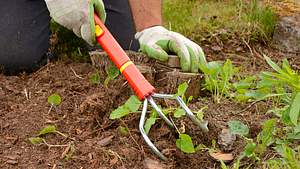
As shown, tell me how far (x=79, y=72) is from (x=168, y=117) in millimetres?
679

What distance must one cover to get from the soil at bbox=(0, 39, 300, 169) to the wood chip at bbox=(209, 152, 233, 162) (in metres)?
0.02

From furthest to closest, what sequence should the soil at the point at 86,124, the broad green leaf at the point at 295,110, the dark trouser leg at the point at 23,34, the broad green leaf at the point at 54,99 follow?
the dark trouser leg at the point at 23,34
the broad green leaf at the point at 54,99
the soil at the point at 86,124
the broad green leaf at the point at 295,110

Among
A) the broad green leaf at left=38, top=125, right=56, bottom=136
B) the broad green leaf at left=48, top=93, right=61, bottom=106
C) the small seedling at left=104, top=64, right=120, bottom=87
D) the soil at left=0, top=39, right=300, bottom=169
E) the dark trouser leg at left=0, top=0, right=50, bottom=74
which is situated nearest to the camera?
the soil at left=0, top=39, right=300, bottom=169

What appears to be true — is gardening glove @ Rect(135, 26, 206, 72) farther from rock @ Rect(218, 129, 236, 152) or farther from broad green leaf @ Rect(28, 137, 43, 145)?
broad green leaf @ Rect(28, 137, 43, 145)

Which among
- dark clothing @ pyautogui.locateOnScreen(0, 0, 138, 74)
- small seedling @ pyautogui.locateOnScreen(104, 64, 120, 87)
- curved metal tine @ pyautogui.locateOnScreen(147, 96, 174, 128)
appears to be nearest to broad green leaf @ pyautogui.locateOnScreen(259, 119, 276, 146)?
curved metal tine @ pyautogui.locateOnScreen(147, 96, 174, 128)

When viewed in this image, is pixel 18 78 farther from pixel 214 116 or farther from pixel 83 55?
pixel 214 116

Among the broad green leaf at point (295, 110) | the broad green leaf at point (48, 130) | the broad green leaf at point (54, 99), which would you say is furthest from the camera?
the broad green leaf at point (54, 99)

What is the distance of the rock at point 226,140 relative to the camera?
6.58 ft

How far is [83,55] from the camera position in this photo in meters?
2.90

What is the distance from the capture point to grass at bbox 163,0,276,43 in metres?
3.38

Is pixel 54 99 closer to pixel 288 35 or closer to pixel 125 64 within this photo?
pixel 125 64

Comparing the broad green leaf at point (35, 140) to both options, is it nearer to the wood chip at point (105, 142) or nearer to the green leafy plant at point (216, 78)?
the wood chip at point (105, 142)

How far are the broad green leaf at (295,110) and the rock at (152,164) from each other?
1.48 ft

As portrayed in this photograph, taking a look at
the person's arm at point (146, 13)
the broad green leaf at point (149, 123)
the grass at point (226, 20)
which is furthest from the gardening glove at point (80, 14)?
the grass at point (226, 20)
